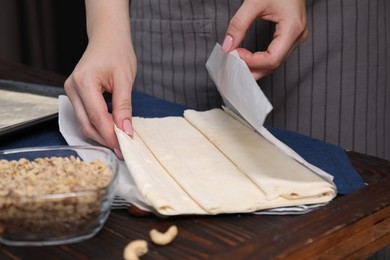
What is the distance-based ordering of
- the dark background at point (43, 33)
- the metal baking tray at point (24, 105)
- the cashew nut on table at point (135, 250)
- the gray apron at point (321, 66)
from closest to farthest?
the cashew nut on table at point (135, 250) < the metal baking tray at point (24, 105) < the gray apron at point (321, 66) < the dark background at point (43, 33)

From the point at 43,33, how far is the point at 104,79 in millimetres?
2272

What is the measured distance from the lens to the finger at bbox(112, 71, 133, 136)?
1.18 m

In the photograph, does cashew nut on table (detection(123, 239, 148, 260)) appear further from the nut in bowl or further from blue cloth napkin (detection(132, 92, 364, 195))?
blue cloth napkin (detection(132, 92, 364, 195))

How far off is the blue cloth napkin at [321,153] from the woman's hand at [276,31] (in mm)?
140

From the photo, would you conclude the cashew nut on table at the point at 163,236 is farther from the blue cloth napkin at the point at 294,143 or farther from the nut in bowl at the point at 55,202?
the blue cloth napkin at the point at 294,143

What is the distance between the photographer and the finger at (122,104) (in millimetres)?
1181

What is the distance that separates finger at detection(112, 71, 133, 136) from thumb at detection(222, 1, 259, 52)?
0.59 ft

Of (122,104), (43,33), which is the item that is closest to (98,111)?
(122,104)

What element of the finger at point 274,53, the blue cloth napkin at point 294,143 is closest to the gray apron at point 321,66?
the blue cloth napkin at point 294,143

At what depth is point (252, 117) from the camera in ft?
3.38

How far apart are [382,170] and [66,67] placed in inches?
104

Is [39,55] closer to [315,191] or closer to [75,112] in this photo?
[75,112]

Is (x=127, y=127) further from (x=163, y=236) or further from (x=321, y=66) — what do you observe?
(x=321, y=66)

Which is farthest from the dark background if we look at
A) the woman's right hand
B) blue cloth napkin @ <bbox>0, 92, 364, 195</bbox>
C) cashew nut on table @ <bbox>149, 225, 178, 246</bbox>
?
cashew nut on table @ <bbox>149, 225, 178, 246</bbox>
